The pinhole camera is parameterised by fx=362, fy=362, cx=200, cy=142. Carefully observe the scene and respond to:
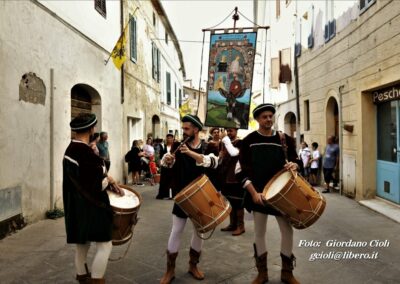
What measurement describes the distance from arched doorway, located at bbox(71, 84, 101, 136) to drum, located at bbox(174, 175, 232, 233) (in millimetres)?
5695

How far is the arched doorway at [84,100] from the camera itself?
8336mm

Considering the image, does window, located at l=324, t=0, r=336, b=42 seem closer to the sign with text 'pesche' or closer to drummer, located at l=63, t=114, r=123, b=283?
the sign with text 'pesche'

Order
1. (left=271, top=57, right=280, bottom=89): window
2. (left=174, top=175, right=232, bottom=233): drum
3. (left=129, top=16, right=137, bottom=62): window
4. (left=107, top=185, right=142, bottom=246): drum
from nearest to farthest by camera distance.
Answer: (left=107, top=185, right=142, bottom=246): drum
(left=174, top=175, right=232, bottom=233): drum
(left=129, top=16, right=137, bottom=62): window
(left=271, top=57, right=280, bottom=89): window

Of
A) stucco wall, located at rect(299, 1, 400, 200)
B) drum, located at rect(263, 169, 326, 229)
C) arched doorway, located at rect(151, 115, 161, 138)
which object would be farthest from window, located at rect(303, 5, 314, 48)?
A: drum, located at rect(263, 169, 326, 229)

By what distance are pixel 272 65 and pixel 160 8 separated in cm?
638

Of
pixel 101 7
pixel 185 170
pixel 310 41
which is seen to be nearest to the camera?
pixel 185 170

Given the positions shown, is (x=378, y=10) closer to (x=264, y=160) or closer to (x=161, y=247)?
(x=264, y=160)

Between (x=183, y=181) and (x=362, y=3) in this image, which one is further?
(x=362, y=3)

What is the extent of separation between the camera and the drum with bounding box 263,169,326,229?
325 cm

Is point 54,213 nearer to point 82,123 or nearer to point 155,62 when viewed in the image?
point 82,123

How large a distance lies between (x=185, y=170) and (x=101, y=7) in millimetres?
7537

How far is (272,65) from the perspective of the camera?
16078mm

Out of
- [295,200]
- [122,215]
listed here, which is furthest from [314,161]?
[122,215]

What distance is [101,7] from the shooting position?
9.64 m
